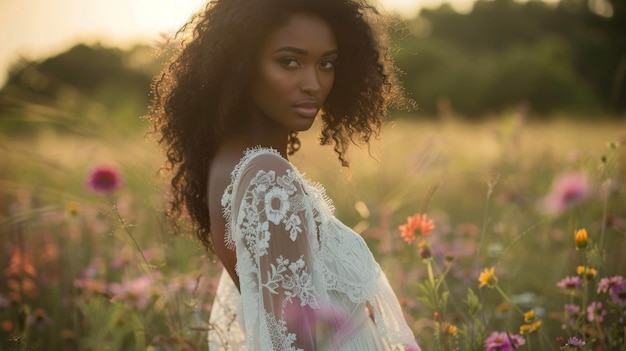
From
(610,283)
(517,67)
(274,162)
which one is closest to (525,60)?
(517,67)

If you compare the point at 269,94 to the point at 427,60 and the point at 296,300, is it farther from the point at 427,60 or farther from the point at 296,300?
the point at 427,60

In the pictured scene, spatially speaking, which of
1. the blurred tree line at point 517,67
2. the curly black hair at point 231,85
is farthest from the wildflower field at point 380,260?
the blurred tree line at point 517,67

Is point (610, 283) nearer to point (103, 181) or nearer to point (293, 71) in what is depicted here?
point (293, 71)

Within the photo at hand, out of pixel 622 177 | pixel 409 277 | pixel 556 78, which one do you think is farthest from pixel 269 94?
pixel 556 78

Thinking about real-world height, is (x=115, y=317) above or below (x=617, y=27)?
below

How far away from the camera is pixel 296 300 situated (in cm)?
161

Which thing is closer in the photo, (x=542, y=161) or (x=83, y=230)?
(x=83, y=230)

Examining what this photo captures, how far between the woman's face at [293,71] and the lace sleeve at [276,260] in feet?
0.74

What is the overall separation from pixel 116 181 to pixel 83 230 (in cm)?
167

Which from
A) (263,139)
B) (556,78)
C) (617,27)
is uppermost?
(617,27)

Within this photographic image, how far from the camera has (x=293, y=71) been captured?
1.80 meters

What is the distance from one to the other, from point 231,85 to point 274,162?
301mm

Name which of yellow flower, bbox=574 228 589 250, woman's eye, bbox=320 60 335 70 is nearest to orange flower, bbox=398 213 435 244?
yellow flower, bbox=574 228 589 250

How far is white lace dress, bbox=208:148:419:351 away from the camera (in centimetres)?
159
